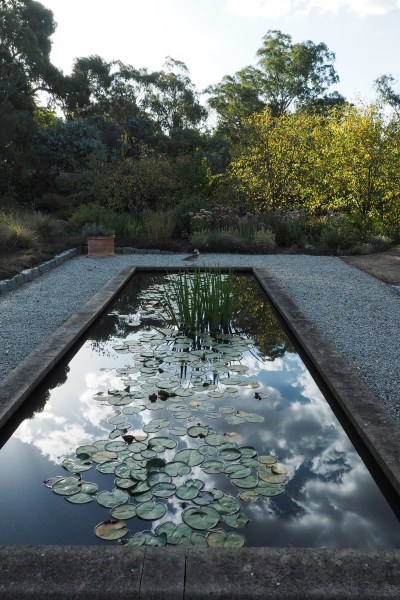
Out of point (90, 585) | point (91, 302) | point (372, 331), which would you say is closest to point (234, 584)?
point (90, 585)

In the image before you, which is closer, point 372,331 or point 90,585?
point 90,585

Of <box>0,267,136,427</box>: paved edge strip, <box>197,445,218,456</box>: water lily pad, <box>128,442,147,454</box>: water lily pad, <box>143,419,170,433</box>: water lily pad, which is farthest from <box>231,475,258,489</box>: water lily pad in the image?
<box>0,267,136,427</box>: paved edge strip

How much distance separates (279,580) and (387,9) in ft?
33.5

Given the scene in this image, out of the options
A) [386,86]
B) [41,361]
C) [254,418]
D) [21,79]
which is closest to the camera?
[254,418]

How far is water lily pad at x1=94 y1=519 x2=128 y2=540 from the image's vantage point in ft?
5.31

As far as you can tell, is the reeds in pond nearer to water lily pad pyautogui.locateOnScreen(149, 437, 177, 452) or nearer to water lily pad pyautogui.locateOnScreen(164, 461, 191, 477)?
water lily pad pyautogui.locateOnScreen(149, 437, 177, 452)

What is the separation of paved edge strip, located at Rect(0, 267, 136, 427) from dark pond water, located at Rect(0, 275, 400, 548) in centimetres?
8

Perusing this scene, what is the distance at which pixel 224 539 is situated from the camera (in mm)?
1600

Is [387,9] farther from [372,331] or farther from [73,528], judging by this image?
[73,528]

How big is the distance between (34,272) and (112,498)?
496 cm

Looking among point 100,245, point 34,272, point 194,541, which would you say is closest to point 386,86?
point 100,245

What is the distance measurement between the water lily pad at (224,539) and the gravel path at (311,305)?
1.18 m

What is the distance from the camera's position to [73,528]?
1.68 m

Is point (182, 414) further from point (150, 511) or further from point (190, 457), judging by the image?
point (150, 511)
